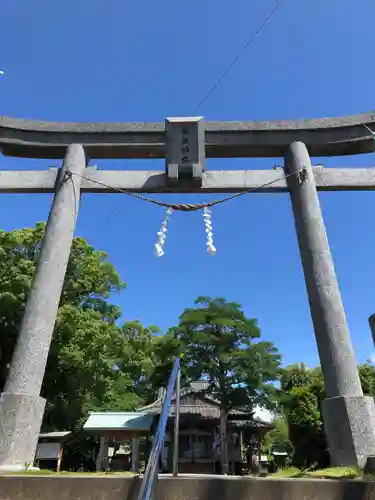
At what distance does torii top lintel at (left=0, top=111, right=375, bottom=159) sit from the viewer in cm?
811

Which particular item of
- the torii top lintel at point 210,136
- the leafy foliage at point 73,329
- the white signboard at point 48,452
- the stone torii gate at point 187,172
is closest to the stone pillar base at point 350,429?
the stone torii gate at point 187,172

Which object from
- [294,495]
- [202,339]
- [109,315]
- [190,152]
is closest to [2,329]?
[109,315]

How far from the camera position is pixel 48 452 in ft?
50.5

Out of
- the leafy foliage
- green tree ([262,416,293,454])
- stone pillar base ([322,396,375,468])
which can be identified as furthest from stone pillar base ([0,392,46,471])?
green tree ([262,416,293,454])

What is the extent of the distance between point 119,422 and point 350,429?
45.4 feet

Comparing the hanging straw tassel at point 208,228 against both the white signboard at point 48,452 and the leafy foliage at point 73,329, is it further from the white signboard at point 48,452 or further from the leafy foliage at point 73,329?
the white signboard at point 48,452

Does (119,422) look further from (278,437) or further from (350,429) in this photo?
(278,437)

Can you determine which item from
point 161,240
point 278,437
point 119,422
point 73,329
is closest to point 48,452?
point 119,422

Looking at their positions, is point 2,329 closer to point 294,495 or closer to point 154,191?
point 154,191

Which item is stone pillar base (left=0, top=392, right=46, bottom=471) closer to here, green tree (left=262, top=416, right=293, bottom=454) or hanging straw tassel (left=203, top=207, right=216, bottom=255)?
hanging straw tassel (left=203, top=207, right=216, bottom=255)

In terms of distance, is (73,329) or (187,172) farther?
(73,329)

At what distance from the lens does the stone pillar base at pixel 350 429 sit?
5125mm

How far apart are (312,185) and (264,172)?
1.02 m

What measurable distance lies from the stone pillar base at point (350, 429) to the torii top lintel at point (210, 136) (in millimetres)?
4994
